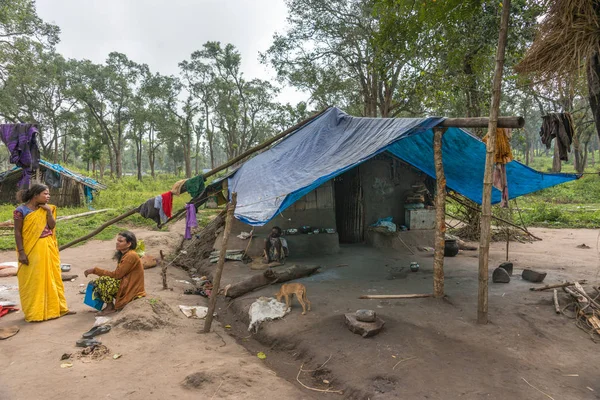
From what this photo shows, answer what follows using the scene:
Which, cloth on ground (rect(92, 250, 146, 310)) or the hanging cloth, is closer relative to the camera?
cloth on ground (rect(92, 250, 146, 310))

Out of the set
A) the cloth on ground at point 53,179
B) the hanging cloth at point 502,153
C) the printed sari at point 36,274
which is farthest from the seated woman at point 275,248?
the cloth on ground at point 53,179

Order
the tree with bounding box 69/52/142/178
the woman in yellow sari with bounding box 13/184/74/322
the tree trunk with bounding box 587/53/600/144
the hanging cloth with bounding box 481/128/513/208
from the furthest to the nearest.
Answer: the tree with bounding box 69/52/142/178 < the hanging cloth with bounding box 481/128/513/208 < the woman in yellow sari with bounding box 13/184/74/322 < the tree trunk with bounding box 587/53/600/144

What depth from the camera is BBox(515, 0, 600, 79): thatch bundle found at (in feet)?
9.23

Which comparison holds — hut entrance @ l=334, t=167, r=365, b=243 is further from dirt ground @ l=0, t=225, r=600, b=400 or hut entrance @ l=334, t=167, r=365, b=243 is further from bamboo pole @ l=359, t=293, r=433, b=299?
bamboo pole @ l=359, t=293, r=433, b=299

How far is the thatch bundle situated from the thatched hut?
17075 mm

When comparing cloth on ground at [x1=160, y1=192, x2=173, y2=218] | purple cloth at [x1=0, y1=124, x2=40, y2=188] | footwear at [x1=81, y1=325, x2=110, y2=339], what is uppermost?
purple cloth at [x1=0, y1=124, x2=40, y2=188]

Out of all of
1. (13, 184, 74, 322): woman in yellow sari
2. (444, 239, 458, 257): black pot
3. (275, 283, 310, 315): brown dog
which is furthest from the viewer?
(444, 239, 458, 257): black pot

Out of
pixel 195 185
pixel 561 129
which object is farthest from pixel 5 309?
pixel 561 129

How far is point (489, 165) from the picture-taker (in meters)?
3.74

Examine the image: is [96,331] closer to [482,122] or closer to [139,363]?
[139,363]

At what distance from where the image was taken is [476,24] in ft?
24.2

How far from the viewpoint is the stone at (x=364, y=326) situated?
11.9ft

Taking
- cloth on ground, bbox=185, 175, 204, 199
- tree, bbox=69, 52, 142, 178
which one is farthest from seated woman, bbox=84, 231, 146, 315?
tree, bbox=69, 52, 142, 178

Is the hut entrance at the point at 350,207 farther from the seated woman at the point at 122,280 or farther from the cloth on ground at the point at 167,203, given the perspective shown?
the seated woman at the point at 122,280
